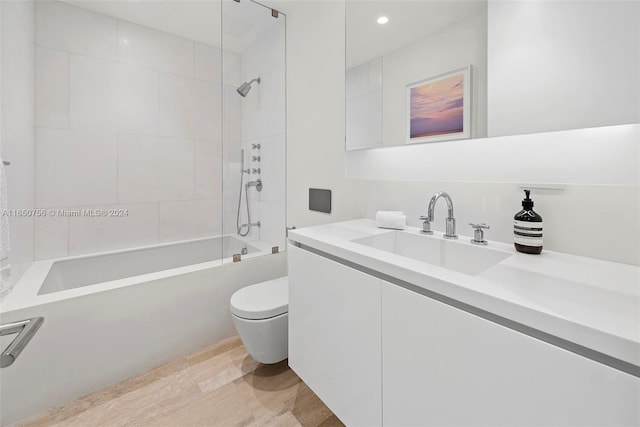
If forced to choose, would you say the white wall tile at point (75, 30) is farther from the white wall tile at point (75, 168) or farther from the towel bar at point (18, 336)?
the towel bar at point (18, 336)

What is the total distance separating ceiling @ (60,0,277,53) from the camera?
1906mm

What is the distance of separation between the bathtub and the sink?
3.47 feet

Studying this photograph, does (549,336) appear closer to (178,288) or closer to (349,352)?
(349,352)

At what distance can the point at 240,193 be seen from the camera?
6.40ft

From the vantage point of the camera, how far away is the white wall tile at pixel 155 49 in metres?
2.25

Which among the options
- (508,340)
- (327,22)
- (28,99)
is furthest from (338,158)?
(28,99)

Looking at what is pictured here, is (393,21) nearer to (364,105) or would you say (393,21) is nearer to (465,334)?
(364,105)

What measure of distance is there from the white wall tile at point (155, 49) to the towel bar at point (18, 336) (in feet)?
7.55

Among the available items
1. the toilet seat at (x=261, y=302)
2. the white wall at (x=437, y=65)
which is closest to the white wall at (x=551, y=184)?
the white wall at (x=437, y=65)

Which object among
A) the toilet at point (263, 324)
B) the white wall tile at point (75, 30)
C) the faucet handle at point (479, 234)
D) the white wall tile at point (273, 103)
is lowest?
the toilet at point (263, 324)

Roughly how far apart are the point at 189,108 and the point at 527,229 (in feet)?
8.66

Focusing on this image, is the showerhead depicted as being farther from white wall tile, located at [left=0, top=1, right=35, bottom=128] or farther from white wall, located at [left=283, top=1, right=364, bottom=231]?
white wall tile, located at [left=0, top=1, right=35, bottom=128]

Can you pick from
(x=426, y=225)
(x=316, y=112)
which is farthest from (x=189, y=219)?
(x=426, y=225)

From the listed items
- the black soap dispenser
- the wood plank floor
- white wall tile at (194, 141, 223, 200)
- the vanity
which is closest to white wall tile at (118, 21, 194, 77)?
white wall tile at (194, 141, 223, 200)
